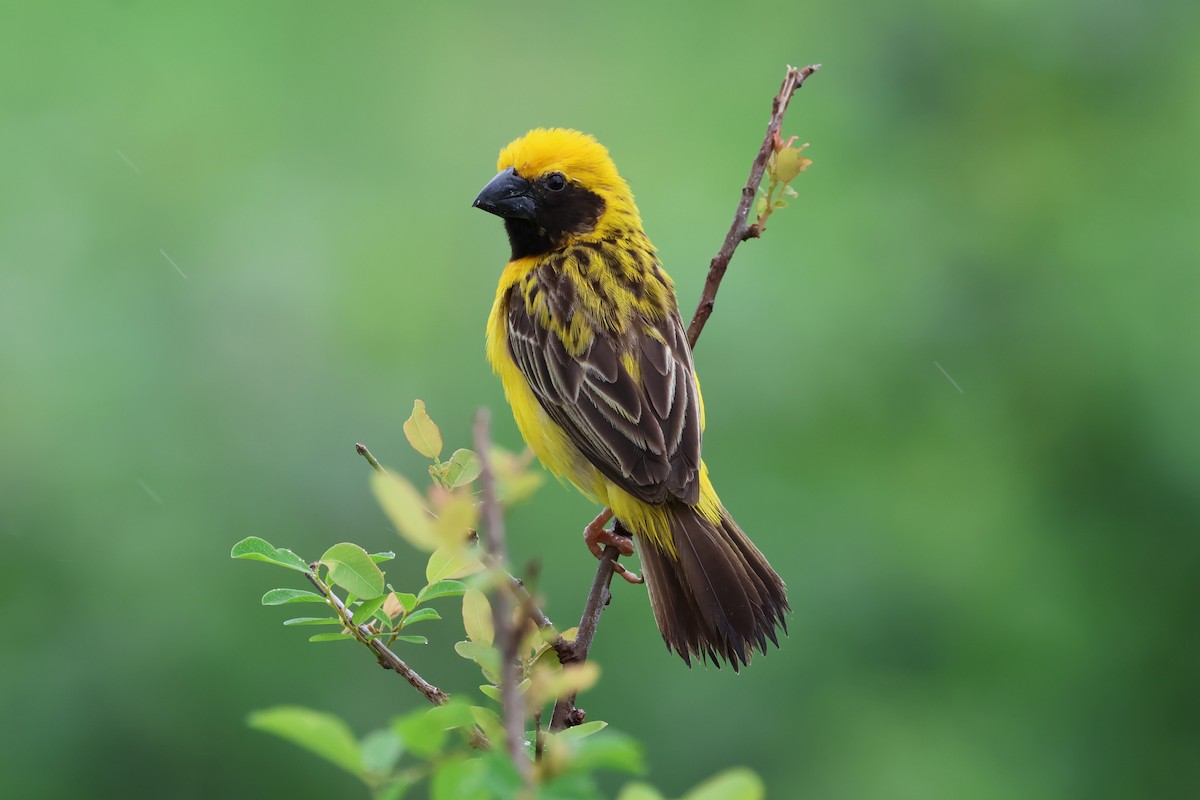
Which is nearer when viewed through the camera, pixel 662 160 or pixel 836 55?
pixel 662 160

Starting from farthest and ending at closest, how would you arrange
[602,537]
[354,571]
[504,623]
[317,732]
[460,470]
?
[602,537] → [460,470] → [354,571] → [317,732] → [504,623]

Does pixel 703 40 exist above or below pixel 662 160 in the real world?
above

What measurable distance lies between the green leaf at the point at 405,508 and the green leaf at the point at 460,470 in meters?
1.03

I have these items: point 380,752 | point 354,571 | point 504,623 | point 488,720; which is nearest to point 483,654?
point 488,720

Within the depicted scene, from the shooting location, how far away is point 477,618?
2.19 m

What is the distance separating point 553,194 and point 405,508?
11.0ft

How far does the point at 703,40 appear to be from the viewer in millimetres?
8906

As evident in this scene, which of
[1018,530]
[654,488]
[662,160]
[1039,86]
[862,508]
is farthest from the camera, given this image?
[1039,86]

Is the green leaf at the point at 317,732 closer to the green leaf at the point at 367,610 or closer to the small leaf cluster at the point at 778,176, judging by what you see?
the green leaf at the point at 367,610

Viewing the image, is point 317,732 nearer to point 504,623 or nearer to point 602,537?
point 504,623

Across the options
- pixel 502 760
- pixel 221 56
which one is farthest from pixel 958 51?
pixel 502 760

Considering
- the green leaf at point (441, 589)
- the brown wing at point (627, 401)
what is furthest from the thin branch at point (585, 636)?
the brown wing at point (627, 401)

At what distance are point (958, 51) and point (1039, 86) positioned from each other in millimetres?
553

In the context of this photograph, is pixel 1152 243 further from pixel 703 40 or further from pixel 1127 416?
pixel 703 40
